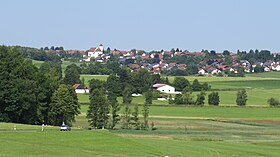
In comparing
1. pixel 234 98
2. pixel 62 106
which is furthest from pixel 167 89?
pixel 62 106

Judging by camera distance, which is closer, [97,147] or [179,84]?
[97,147]

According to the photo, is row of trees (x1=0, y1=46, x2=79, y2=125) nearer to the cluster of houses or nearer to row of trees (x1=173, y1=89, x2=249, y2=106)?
row of trees (x1=173, y1=89, x2=249, y2=106)

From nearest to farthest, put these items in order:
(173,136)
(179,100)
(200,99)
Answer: (173,136) < (200,99) < (179,100)

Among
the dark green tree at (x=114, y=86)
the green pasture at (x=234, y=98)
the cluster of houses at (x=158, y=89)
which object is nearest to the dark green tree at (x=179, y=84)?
the cluster of houses at (x=158, y=89)

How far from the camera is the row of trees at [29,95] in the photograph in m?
82.9

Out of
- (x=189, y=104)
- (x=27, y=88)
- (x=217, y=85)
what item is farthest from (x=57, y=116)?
(x=217, y=85)

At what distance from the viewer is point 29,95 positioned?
83188 mm

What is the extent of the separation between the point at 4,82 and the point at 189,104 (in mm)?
66783

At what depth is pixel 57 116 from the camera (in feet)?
299

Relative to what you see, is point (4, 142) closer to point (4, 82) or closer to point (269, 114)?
point (4, 82)

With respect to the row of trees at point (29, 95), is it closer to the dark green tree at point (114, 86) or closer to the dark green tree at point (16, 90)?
the dark green tree at point (16, 90)

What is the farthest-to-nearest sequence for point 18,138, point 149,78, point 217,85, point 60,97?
1. point 217,85
2. point 149,78
3. point 60,97
4. point 18,138

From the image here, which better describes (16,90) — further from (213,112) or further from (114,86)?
(114,86)

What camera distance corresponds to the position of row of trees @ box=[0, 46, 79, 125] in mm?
A: 82938
